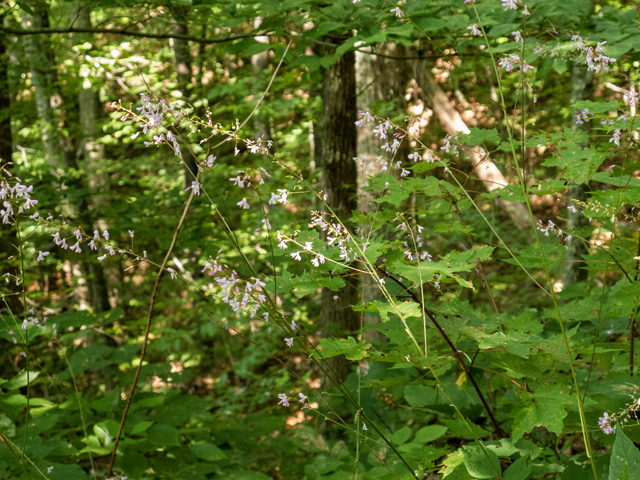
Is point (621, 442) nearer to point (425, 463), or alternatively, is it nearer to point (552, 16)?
point (425, 463)

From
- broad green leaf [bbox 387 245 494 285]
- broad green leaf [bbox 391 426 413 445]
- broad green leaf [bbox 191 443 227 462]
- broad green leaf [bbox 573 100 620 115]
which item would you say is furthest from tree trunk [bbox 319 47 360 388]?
broad green leaf [bbox 387 245 494 285]

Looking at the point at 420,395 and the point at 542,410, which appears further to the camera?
the point at 420,395

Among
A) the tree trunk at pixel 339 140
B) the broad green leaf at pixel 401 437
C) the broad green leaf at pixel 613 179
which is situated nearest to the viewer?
the broad green leaf at pixel 613 179

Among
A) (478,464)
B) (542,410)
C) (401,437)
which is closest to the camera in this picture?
(542,410)

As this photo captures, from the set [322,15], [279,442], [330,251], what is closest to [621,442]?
[330,251]

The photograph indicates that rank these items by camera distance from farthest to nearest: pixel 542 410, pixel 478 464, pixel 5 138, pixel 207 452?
pixel 5 138 → pixel 207 452 → pixel 478 464 → pixel 542 410

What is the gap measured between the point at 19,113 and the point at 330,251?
4.95 m

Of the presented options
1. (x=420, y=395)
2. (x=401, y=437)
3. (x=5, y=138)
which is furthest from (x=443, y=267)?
(x=5, y=138)

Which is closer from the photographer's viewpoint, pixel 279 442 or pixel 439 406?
pixel 439 406

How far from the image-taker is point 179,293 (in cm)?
1045

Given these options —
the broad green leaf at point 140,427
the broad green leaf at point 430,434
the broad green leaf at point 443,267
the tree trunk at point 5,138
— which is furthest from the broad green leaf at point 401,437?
the tree trunk at point 5,138

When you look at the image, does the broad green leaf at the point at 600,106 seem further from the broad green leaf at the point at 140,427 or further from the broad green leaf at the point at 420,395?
the broad green leaf at the point at 140,427

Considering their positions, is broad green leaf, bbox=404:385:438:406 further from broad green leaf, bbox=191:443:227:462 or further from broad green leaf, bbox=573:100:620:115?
broad green leaf, bbox=573:100:620:115

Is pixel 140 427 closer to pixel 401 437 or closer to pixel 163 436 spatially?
pixel 163 436
